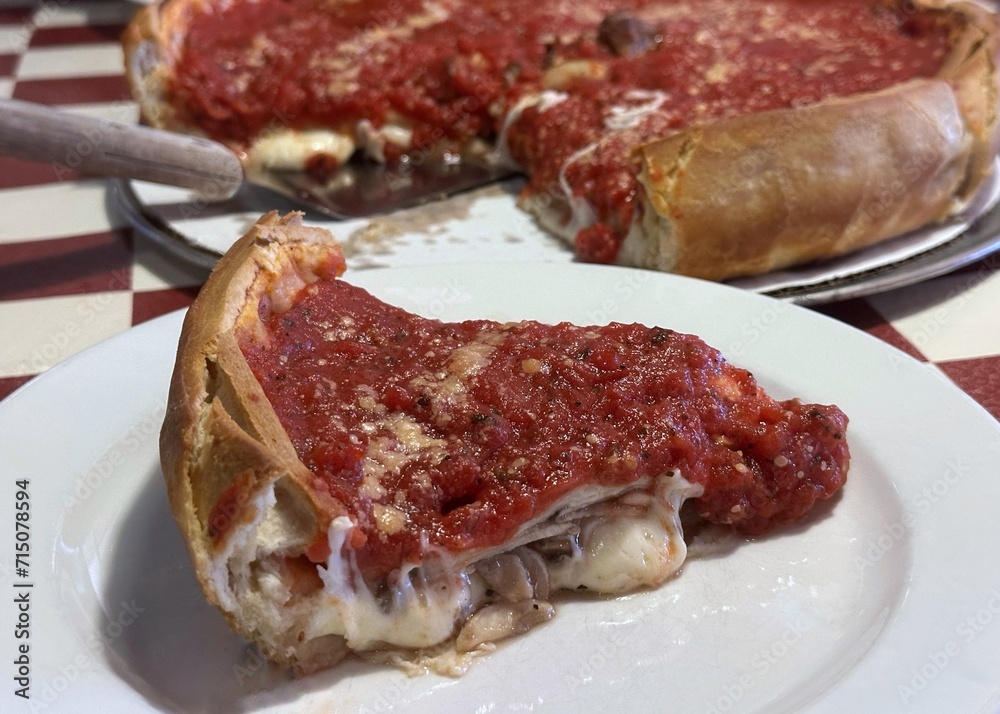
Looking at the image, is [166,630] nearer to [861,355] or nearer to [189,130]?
[861,355]

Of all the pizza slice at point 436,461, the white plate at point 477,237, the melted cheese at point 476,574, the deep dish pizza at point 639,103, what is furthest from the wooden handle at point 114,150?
the melted cheese at point 476,574

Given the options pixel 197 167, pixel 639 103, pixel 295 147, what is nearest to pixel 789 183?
pixel 639 103

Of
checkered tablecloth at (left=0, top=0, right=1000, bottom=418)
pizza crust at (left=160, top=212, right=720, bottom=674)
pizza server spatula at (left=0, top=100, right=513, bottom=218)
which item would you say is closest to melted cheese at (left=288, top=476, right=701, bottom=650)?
pizza crust at (left=160, top=212, right=720, bottom=674)

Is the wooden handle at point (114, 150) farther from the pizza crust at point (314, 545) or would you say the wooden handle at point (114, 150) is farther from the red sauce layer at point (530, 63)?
the pizza crust at point (314, 545)

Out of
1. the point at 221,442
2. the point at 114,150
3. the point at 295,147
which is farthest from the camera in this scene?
the point at 295,147

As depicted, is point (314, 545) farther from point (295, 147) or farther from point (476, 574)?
point (295, 147)

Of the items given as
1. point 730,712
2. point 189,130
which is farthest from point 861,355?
point 189,130

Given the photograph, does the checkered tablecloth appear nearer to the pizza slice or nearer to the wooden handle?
the wooden handle
